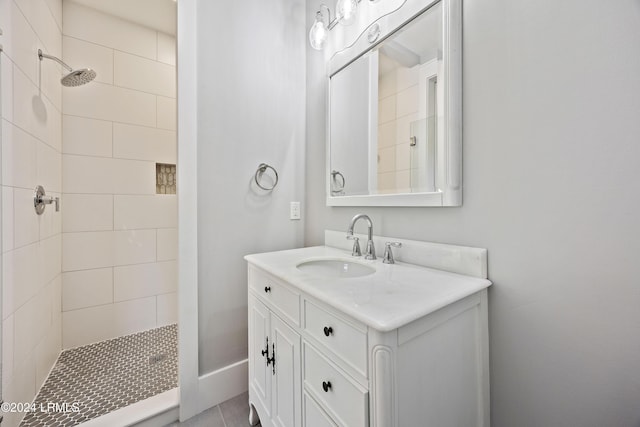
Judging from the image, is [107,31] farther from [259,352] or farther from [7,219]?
[259,352]

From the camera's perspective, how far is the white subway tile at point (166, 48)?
7.10 ft

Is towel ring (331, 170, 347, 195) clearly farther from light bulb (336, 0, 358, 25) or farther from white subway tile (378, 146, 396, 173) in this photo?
light bulb (336, 0, 358, 25)

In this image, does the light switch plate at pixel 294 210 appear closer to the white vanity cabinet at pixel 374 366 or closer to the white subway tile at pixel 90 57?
the white vanity cabinet at pixel 374 366

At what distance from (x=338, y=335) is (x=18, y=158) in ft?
5.31

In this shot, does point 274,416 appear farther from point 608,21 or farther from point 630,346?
point 608,21

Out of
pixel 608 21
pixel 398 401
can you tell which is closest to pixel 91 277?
pixel 398 401

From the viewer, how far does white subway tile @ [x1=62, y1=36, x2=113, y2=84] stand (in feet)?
5.95

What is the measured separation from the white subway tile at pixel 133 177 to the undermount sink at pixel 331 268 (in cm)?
170

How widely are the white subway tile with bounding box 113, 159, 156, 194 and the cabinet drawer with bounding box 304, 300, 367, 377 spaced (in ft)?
6.40

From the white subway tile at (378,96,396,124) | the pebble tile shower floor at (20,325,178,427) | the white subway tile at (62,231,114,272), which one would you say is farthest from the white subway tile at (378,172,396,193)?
the white subway tile at (62,231,114,272)

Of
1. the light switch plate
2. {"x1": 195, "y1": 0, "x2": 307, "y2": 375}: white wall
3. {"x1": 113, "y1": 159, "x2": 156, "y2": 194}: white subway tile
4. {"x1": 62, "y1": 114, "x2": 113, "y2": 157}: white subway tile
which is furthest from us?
{"x1": 113, "y1": 159, "x2": 156, "y2": 194}: white subway tile

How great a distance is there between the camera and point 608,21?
63 cm

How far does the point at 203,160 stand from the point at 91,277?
1.42 m

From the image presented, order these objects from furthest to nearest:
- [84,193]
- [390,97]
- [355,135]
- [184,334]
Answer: [84,193]
[355,135]
[184,334]
[390,97]
